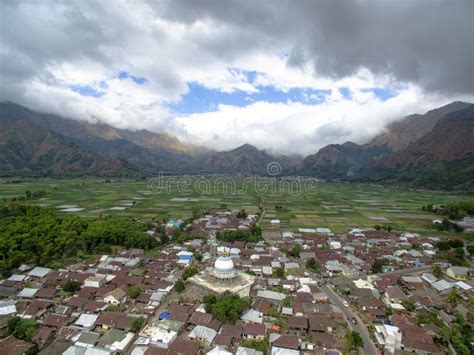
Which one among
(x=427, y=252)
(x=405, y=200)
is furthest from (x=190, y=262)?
(x=405, y=200)

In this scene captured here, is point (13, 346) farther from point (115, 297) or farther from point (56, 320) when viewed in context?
point (115, 297)

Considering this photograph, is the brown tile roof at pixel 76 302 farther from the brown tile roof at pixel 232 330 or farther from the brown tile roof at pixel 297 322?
the brown tile roof at pixel 297 322

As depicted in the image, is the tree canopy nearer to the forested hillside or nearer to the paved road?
the paved road

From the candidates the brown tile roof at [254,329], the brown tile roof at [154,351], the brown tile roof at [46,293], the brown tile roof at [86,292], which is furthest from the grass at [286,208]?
the brown tile roof at [154,351]

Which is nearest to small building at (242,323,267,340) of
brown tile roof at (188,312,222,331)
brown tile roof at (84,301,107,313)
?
brown tile roof at (188,312,222,331)

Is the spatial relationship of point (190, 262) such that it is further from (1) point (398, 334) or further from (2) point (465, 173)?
(2) point (465, 173)

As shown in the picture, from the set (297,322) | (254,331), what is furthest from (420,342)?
(254,331)
